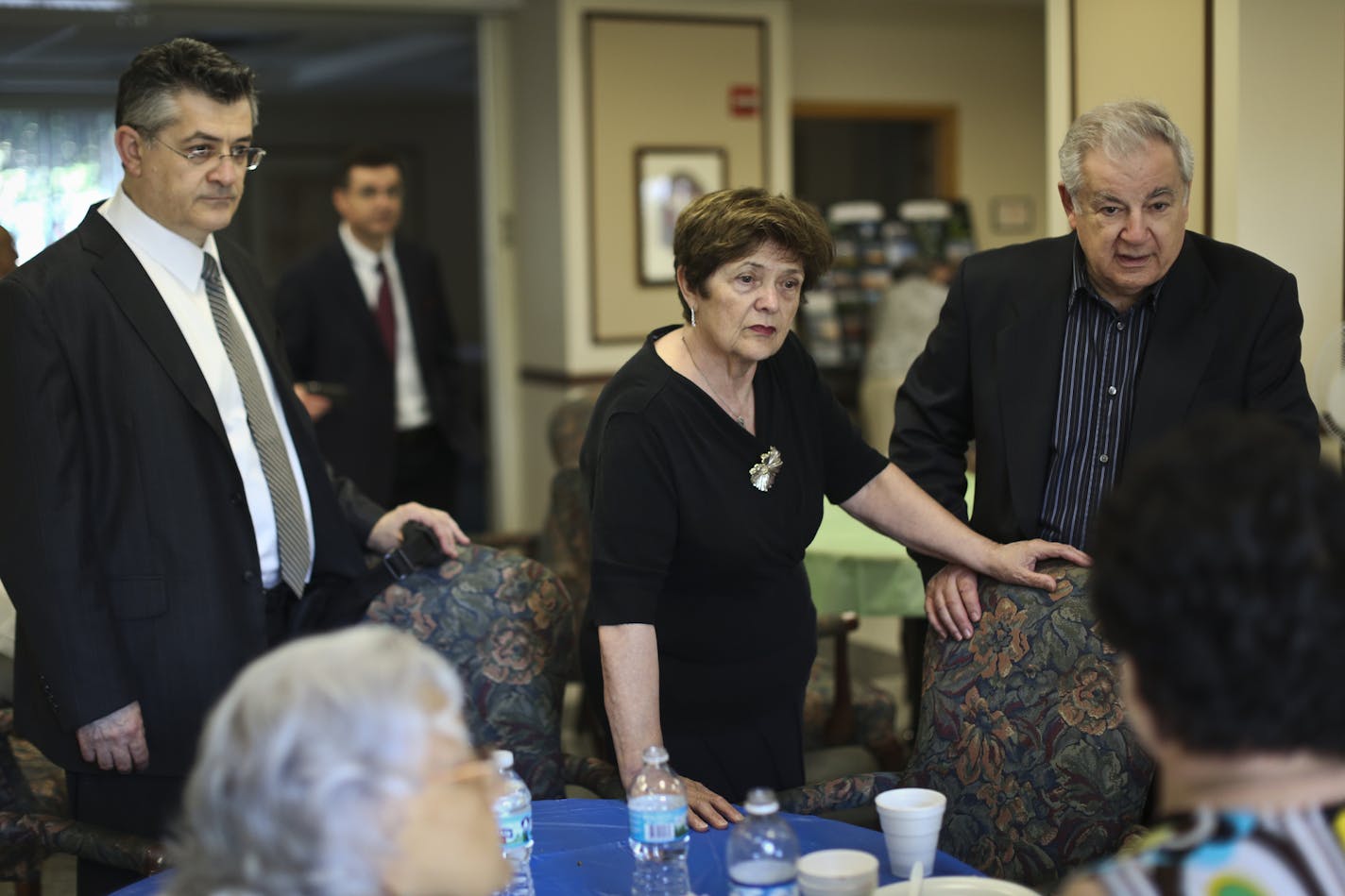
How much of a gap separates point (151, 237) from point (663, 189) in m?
5.47

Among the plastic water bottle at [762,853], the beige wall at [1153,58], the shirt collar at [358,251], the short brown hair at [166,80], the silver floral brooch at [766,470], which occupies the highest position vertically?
the beige wall at [1153,58]

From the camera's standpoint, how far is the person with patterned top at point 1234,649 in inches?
47.2

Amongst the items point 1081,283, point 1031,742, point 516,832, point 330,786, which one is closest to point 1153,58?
point 1081,283

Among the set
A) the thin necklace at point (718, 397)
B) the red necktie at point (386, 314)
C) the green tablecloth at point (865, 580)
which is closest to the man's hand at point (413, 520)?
→ the thin necklace at point (718, 397)

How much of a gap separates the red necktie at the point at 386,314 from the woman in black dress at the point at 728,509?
3.45 metres

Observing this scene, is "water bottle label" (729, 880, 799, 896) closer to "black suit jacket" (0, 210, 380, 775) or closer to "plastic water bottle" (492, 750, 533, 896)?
"plastic water bottle" (492, 750, 533, 896)

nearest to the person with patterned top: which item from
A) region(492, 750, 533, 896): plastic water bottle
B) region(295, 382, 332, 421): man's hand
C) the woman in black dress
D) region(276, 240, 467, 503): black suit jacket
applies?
region(492, 750, 533, 896): plastic water bottle

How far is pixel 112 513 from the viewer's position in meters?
2.60

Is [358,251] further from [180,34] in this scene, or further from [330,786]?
[330,786]

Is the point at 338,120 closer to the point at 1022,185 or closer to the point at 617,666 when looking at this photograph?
the point at 1022,185

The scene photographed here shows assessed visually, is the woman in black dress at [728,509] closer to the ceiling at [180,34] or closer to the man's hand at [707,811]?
the man's hand at [707,811]

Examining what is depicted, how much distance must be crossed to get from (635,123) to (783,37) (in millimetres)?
1055

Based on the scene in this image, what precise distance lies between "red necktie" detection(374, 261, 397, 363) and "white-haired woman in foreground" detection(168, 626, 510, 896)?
4.85 metres

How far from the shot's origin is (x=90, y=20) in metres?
7.68
